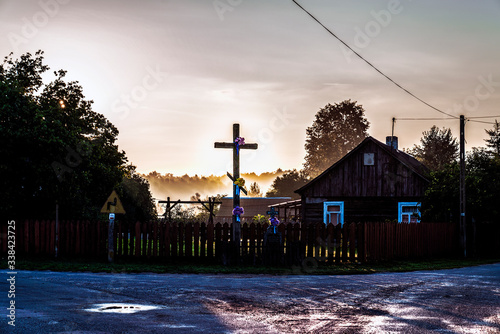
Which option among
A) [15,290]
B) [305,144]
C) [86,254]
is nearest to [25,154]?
[86,254]

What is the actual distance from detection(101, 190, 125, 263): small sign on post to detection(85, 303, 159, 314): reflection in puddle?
30.4ft

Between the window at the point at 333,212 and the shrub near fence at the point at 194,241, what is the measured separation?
15151mm

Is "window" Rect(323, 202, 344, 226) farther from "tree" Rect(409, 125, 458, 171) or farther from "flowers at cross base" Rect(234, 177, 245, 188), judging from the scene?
"tree" Rect(409, 125, 458, 171)

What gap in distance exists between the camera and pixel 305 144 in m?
88.8

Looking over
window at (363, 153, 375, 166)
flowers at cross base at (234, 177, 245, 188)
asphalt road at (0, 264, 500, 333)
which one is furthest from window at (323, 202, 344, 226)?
asphalt road at (0, 264, 500, 333)

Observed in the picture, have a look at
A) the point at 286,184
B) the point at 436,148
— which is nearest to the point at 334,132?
the point at 436,148

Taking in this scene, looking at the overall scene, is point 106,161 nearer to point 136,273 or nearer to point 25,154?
point 25,154

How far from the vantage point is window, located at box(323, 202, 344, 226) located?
130ft

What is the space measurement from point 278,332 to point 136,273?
1015 cm

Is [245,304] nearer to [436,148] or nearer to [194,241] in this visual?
[194,241]

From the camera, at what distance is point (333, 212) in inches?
1576

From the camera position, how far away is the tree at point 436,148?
83.6 metres

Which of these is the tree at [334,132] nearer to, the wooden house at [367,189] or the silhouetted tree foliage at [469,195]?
the wooden house at [367,189]

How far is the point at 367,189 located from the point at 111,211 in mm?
22397
